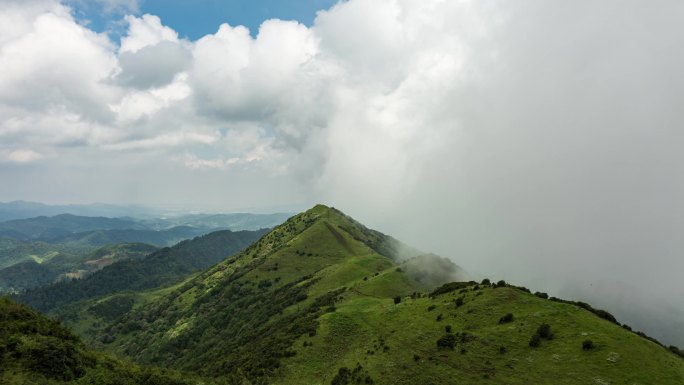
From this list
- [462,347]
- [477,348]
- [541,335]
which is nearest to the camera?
[541,335]

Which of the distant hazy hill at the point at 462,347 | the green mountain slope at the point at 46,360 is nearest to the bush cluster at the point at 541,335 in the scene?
the distant hazy hill at the point at 462,347

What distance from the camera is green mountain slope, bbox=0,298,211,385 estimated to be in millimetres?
47531

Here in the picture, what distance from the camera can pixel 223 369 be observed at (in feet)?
359

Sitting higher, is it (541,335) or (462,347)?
(541,335)

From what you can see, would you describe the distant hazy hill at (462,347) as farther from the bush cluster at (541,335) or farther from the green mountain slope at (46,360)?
the green mountain slope at (46,360)

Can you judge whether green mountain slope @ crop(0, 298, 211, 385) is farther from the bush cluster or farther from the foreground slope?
the bush cluster

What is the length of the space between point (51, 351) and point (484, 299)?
282 feet

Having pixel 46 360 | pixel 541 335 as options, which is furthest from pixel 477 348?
pixel 46 360

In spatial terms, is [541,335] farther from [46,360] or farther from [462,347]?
[46,360]

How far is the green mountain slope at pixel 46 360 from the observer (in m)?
47.5

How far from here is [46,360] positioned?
165ft

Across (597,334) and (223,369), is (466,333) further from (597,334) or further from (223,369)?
→ (223,369)

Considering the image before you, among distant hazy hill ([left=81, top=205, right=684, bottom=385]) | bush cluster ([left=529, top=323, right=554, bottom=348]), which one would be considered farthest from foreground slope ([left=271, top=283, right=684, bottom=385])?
bush cluster ([left=529, top=323, right=554, bottom=348])

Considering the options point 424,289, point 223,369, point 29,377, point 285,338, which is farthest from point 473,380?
point 424,289
